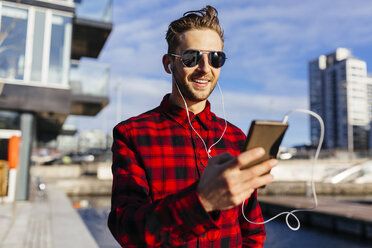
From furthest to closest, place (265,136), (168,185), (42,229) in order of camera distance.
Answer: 1. (42,229)
2. (168,185)
3. (265,136)

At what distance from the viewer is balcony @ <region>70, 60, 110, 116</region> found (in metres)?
15.3

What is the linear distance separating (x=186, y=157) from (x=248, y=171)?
74cm

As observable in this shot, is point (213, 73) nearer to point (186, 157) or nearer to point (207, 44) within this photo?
point (207, 44)

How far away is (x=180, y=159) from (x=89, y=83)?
14.9 m

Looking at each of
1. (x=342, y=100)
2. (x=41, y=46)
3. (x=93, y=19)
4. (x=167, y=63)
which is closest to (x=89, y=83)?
(x=41, y=46)

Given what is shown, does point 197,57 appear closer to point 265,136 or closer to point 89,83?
point 265,136

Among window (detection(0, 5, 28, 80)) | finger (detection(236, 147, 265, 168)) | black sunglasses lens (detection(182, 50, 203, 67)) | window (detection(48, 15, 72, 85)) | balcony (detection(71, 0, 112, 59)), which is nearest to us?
finger (detection(236, 147, 265, 168))

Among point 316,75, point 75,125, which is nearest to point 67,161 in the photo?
point 75,125

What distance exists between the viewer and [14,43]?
13891 mm

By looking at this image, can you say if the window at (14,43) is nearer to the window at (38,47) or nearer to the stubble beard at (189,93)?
the window at (38,47)

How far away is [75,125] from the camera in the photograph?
23500 mm

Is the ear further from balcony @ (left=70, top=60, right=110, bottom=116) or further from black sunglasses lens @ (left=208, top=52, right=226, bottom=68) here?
balcony @ (left=70, top=60, right=110, bottom=116)

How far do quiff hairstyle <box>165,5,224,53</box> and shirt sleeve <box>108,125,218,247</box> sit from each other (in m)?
0.72

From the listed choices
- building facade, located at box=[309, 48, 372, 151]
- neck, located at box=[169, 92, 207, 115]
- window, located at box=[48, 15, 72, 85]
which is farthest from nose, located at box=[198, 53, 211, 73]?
building facade, located at box=[309, 48, 372, 151]
